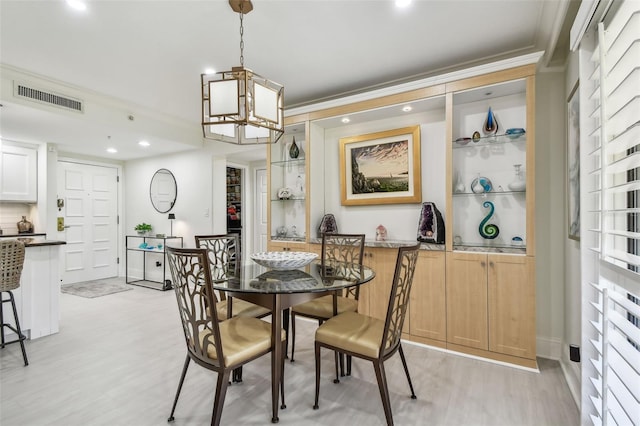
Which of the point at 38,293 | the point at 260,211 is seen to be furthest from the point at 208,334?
the point at 260,211

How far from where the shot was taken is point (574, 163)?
214 centimetres

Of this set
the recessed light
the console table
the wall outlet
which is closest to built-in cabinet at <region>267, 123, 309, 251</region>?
the recessed light

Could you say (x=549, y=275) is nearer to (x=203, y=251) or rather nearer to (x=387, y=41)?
(x=387, y=41)

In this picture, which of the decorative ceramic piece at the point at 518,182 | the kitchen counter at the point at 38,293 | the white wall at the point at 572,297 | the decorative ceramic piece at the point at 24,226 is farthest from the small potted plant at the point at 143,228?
the white wall at the point at 572,297

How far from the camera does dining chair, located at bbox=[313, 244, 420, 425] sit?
170cm

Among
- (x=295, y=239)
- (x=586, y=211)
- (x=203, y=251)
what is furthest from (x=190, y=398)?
(x=586, y=211)

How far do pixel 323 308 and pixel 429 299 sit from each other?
1.02 m

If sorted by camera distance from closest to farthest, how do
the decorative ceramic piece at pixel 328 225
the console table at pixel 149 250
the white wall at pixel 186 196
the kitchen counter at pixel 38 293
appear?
the kitchen counter at pixel 38 293, the decorative ceramic piece at pixel 328 225, the white wall at pixel 186 196, the console table at pixel 149 250

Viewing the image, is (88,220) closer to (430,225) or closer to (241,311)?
(241,311)

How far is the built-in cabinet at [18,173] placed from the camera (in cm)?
439

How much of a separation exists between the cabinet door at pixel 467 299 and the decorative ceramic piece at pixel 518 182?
25.2 inches

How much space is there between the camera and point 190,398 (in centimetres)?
204

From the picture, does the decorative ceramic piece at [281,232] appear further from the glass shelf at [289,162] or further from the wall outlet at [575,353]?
the wall outlet at [575,353]

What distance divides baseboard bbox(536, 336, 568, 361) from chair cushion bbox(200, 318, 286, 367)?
225 cm
